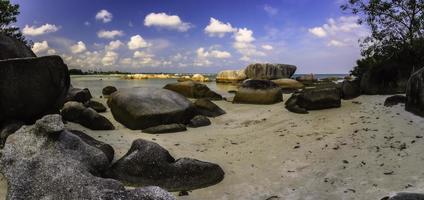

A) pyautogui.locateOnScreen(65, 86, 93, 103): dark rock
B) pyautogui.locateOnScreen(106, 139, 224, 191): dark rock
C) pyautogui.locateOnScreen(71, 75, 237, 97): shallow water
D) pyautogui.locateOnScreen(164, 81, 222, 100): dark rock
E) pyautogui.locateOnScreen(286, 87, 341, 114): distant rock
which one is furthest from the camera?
pyautogui.locateOnScreen(71, 75, 237, 97): shallow water

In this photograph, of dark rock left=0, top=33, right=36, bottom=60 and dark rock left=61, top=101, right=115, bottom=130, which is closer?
dark rock left=0, top=33, right=36, bottom=60

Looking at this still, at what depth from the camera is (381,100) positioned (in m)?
13.5

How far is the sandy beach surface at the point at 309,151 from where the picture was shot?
6.13 metres

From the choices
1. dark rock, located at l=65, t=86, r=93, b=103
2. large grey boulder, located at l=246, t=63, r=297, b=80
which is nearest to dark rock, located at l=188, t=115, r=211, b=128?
dark rock, located at l=65, t=86, r=93, b=103

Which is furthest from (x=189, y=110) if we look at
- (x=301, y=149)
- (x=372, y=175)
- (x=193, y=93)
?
(x=193, y=93)

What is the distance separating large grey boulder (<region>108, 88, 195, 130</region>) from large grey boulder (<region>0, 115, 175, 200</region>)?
447 cm

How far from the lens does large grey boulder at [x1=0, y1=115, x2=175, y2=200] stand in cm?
466

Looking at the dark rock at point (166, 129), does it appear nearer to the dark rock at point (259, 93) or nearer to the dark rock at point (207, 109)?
the dark rock at point (207, 109)

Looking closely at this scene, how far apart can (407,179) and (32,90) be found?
Result: 686 centimetres

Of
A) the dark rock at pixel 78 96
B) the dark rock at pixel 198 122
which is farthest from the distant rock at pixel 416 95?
the dark rock at pixel 78 96

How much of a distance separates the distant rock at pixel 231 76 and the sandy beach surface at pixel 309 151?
41033 mm

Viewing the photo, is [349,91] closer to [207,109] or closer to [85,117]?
[207,109]

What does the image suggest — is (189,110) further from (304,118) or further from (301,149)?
(301,149)

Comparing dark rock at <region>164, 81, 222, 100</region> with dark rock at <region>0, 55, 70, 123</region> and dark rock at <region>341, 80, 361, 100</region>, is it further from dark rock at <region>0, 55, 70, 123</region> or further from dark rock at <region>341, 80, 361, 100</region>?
dark rock at <region>0, 55, 70, 123</region>
